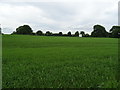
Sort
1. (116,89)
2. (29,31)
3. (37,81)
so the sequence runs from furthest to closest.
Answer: (29,31)
(37,81)
(116,89)

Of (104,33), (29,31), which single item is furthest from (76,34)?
(29,31)

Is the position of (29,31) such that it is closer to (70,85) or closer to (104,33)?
(104,33)

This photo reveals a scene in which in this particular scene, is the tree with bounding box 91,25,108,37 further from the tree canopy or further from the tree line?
the tree canopy

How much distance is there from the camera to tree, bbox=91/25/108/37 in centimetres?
10138

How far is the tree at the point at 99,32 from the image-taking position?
101375mm

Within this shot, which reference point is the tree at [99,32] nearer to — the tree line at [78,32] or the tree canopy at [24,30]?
the tree line at [78,32]

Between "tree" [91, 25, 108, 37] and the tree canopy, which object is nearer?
the tree canopy

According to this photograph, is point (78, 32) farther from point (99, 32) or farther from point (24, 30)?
point (24, 30)

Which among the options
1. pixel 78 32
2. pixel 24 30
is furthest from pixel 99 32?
pixel 24 30

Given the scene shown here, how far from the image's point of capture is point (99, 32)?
101375mm

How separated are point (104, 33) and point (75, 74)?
322 feet

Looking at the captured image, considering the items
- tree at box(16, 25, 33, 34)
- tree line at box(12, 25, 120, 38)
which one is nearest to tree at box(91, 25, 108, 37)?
tree line at box(12, 25, 120, 38)

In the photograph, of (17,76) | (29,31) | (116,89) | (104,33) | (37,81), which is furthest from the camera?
(104,33)

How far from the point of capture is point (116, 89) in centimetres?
521
